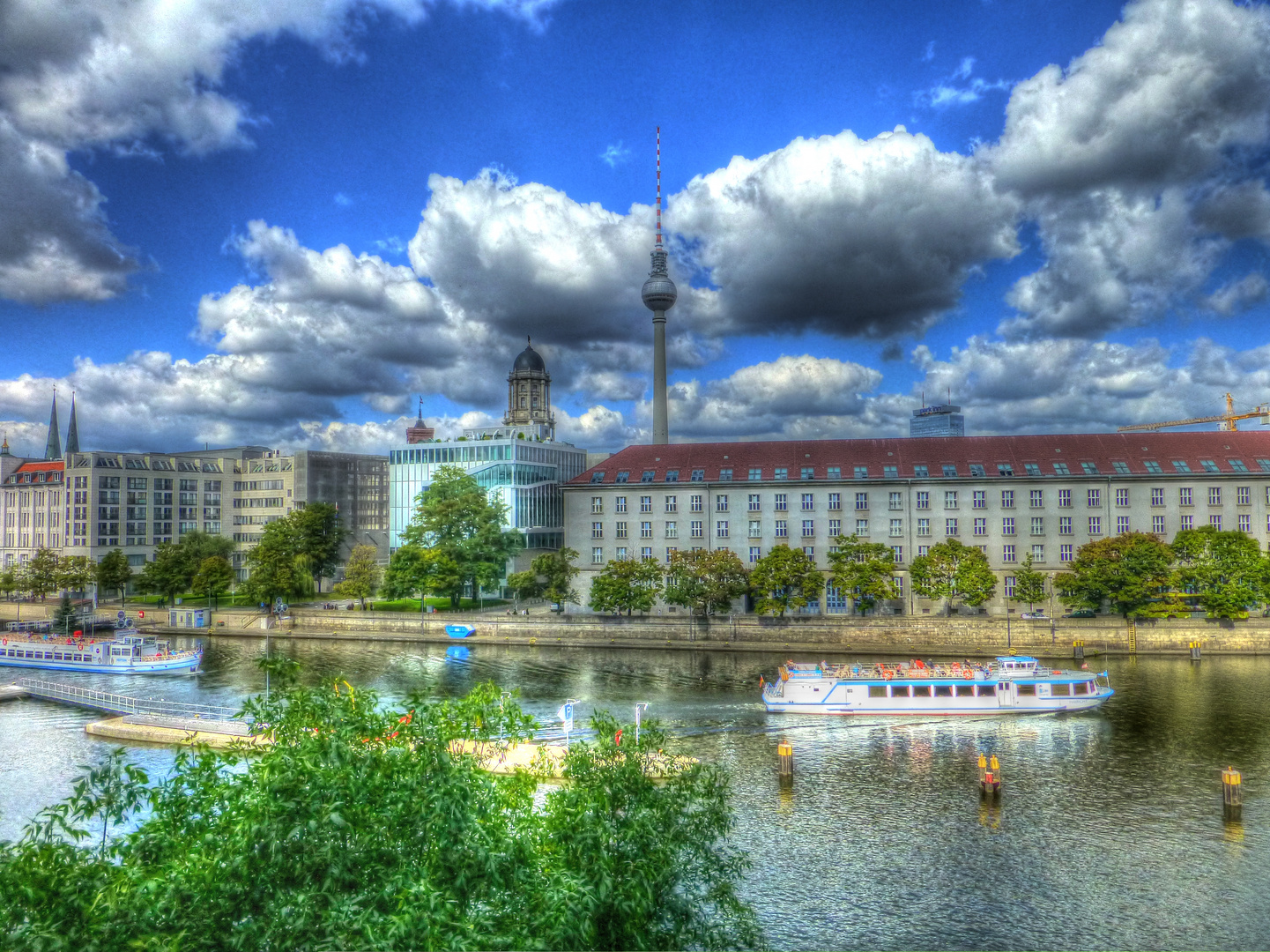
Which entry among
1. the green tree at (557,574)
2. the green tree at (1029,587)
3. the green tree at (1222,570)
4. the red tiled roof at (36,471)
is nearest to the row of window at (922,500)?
the green tree at (1222,570)

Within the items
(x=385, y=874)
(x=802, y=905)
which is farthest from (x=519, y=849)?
(x=802, y=905)

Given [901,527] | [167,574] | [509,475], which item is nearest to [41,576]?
[167,574]

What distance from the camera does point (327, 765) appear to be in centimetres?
1405

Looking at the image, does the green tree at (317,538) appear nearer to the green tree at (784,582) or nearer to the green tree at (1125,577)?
the green tree at (784,582)

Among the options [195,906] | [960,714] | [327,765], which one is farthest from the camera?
[960,714]

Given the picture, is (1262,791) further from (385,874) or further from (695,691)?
(385,874)

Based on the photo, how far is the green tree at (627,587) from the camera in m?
79.1

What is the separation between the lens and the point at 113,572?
106m

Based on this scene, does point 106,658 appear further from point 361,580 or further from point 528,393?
point 528,393

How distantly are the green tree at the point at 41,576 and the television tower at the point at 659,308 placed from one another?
7735cm

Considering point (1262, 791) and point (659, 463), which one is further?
point (659, 463)

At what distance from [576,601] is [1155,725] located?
51726 millimetres

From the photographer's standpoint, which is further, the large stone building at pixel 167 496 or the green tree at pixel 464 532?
the large stone building at pixel 167 496

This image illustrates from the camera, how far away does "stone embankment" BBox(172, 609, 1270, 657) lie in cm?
6975
